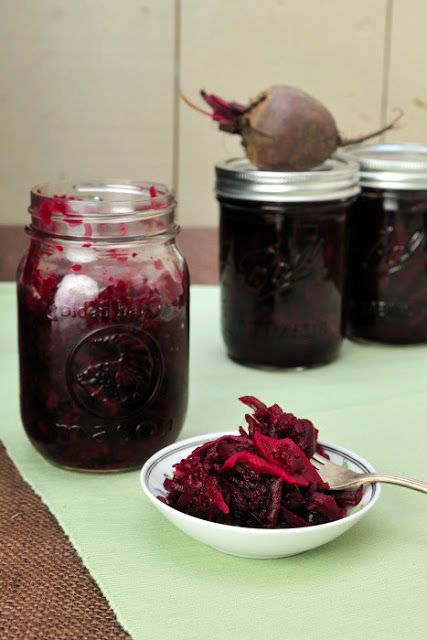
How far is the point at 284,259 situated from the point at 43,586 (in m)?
0.69

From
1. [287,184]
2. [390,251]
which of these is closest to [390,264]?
[390,251]

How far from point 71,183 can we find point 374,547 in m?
0.55

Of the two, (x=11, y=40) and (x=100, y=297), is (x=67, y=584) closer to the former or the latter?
(x=100, y=297)

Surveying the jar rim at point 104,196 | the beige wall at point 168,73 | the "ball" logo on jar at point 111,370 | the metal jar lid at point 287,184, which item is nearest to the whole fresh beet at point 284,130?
the metal jar lid at point 287,184

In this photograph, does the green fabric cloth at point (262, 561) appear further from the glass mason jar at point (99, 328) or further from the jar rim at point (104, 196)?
the jar rim at point (104, 196)

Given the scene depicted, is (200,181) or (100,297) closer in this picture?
(100,297)

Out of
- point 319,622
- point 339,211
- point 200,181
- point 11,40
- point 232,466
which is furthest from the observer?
point 200,181

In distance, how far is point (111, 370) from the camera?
1.03m

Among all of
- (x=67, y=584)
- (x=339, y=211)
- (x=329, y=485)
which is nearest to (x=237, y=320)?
(x=339, y=211)

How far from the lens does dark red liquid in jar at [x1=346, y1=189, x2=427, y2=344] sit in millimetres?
A: 1509

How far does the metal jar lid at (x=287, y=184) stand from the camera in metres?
1.37

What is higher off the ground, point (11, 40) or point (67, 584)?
point (11, 40)

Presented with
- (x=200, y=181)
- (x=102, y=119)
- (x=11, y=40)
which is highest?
(x=11, y=40)

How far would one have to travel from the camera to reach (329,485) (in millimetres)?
914
